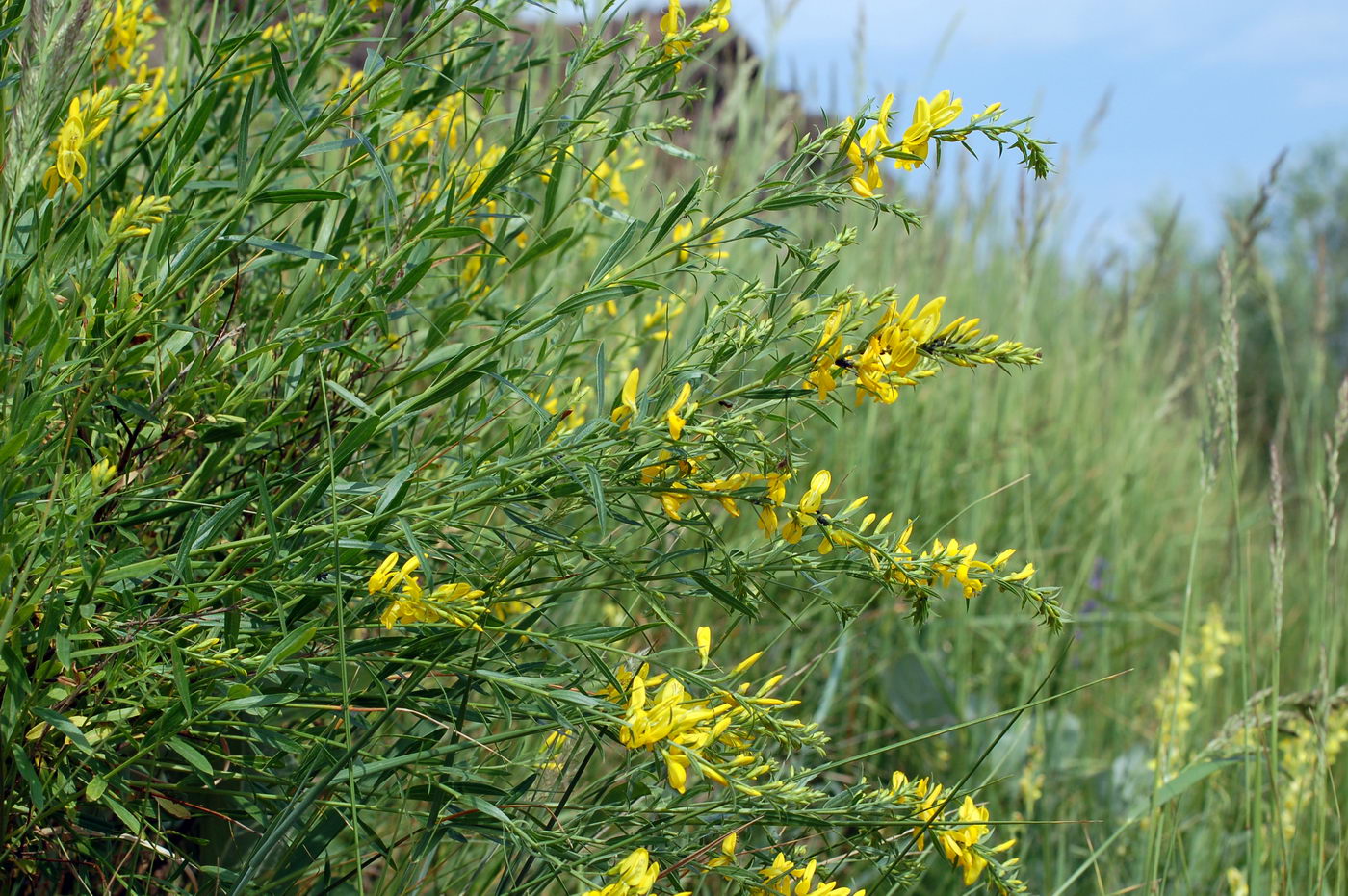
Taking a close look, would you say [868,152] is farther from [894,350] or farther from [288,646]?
[288,646]

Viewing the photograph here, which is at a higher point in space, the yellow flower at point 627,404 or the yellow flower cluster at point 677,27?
the yellow flower cluster at point 677,27

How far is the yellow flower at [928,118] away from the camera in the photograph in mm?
984

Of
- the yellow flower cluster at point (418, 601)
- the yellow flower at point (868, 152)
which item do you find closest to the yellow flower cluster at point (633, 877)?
the yellow flower cluster at point (418, 601)

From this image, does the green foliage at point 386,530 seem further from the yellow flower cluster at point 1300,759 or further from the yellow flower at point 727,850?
the yellow flower cluster at point 1300,759

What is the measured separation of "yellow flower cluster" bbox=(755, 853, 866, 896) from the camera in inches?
37.2

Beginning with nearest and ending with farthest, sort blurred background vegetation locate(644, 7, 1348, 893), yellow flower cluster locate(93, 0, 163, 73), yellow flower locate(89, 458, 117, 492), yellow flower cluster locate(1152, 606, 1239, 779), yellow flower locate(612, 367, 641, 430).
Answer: yellow flower locate(89, 458, 117, 492)
yellow flower locate(612, 367, 641, 430)
yellow flower cluster locate(93, 0, 163, 73)
blurred background vegetation locate(644, 7, 1348, 893)
yellow flower cluster locate(1152, 606, 1239, 779)

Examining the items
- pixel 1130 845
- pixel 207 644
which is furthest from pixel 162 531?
pixel 1130 845

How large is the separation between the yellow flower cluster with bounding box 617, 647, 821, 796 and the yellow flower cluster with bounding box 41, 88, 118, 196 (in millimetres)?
690

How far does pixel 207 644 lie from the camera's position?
0.86 m

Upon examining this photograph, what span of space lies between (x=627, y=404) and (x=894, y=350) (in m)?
0.25

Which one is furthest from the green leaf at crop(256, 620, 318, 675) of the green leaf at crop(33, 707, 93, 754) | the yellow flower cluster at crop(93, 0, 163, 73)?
the yellow flower cluster at crop(93, 0, 163, 73)

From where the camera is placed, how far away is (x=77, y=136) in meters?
0.97

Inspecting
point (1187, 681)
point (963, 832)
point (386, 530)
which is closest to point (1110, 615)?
point (1187, 681)

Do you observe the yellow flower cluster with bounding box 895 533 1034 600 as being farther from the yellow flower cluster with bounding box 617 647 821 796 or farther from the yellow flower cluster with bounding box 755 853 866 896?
the yellow flower cluster with bounding box 755 853 866 896
